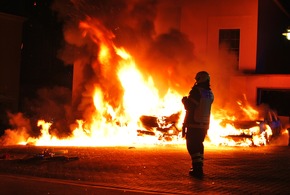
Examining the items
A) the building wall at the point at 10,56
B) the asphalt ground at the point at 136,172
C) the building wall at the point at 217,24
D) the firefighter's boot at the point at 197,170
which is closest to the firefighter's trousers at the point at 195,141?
the firefighter's boot at the point at 197,170

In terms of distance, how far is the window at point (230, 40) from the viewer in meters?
20.5

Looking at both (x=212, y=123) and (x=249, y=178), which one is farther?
(x=212, y=123)

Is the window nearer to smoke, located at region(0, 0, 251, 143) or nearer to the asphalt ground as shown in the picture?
smoke, located at region(0, 0, 251, 143)

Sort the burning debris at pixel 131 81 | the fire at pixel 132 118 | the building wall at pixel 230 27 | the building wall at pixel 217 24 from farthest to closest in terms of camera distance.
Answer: the building wall at pixel 217 24, the building wall at pixel 230 27, the burning debris at pixel 131 81, the fire at pixel 132 118

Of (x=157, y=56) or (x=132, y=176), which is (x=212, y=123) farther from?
(x=132, y=176)

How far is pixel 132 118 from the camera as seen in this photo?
17.4 m

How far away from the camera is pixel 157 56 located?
18.3 m

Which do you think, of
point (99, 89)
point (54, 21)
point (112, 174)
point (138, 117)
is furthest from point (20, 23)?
point (112, 174)

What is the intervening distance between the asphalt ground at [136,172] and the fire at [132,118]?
2.10 metres

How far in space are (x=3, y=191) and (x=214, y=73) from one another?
43.6 ft

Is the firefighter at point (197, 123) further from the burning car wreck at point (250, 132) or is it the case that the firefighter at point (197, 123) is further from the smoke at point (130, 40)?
the smoke at point (130, 40)

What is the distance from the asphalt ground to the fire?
6.89 feet

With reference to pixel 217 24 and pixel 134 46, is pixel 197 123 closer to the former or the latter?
pixel 134 46

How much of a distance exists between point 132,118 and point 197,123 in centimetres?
780
